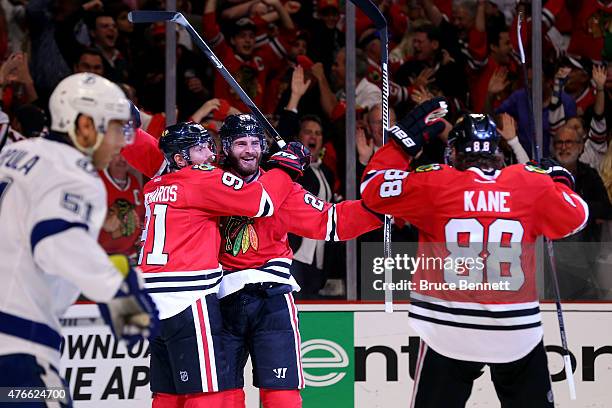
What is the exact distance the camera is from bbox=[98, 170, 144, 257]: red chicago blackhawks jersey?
4.97m

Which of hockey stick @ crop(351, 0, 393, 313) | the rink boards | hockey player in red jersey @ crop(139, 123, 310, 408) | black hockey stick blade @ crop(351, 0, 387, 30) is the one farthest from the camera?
the rink boards

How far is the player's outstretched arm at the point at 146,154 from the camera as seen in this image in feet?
13.9

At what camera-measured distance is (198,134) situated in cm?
399

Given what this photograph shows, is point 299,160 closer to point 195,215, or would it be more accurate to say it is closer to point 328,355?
point 195,215

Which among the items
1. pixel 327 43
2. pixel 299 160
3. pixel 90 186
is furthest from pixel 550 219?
pixel 327 43

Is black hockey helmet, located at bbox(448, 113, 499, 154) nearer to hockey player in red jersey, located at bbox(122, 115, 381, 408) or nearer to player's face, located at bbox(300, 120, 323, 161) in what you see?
hockey player in red jersey, located at bbox(122, 115, 381, 408)

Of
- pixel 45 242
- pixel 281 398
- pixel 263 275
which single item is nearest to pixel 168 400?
pixel 281 398

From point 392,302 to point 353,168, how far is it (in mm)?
665

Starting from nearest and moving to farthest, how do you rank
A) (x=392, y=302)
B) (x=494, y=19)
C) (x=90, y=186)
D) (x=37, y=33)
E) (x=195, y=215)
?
1. (x=90, y=186)
2. (x=195, y=215)
3. (x=392, y=302)
4. (x=37, y=33)
5. (x=494, y=19)

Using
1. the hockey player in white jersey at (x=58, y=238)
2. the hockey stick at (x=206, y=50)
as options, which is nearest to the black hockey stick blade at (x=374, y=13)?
the hockey stick at (x=206, y=50)

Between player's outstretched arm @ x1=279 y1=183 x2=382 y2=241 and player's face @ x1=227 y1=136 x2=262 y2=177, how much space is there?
19cm

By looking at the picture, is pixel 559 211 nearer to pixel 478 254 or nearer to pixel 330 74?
pixel 478 254

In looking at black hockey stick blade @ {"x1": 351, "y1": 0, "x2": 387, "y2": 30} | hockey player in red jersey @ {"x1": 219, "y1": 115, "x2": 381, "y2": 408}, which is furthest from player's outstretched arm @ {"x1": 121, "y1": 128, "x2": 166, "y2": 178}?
black hockey stick blade @ {"x1": 351, "y1": 0, "x2": 387, "y2": 30}

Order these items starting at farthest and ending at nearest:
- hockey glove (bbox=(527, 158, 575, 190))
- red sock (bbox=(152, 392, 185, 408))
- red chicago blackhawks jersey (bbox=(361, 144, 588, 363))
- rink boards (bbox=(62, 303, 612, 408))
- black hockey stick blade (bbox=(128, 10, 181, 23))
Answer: rink boards (bbox=(62, 303, 612, 408)), black hockey stick blade (bbox=(128, 10, 181, 23)), red sock (bbox=(152, 392, 185, 408)), hockey glove (bbox=(527, 158, 575, 190)), red chicago blackhawks jersey (bbox=(361, 144, 588, 363))
